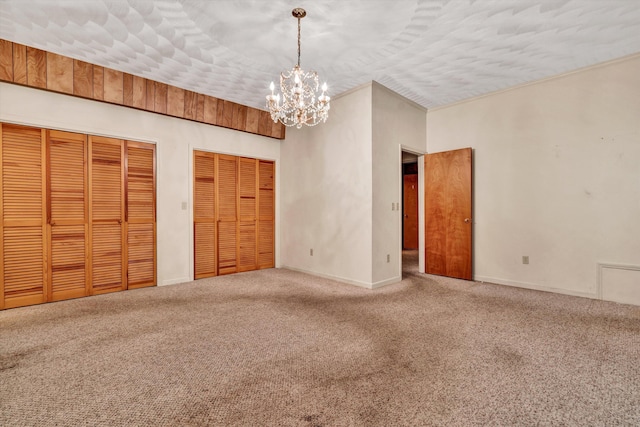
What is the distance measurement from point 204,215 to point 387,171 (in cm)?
304

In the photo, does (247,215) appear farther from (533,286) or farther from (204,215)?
(533,286)

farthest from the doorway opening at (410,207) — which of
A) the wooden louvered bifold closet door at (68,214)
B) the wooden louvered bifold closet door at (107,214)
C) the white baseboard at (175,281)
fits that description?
the wooden louvered bifold closet door at (68,214)

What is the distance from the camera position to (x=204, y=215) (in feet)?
15.8

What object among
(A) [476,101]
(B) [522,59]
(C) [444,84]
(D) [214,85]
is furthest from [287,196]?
(B) [522,59]

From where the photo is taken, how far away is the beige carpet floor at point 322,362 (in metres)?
1.61

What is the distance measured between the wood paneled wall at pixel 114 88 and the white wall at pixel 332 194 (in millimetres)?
1113

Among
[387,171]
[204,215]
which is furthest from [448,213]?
[204,215]

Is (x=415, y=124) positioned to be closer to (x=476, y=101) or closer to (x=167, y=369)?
(x=476, y=101)

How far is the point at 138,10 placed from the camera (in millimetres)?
2650

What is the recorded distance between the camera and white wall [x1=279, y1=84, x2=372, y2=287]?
13.8 feet

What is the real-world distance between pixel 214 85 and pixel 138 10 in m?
1.65

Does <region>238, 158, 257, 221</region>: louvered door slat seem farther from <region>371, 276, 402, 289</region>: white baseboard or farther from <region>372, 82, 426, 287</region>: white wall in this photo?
<region>371, 276, 402, 289</region>: white baseboard

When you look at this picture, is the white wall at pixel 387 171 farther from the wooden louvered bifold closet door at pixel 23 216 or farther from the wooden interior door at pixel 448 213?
the wooden louvered bifold closet door at pixel 23 216

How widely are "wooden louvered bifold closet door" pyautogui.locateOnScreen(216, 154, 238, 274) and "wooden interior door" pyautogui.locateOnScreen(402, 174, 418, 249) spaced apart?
5.17 meters
